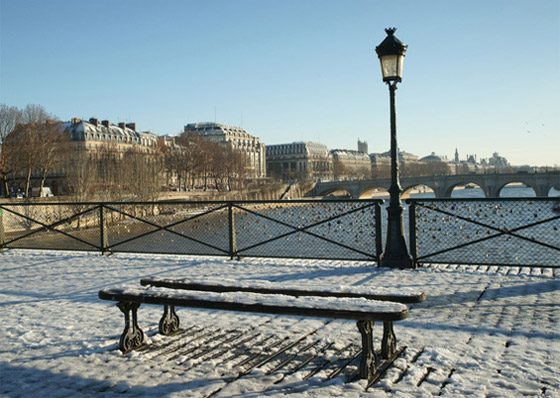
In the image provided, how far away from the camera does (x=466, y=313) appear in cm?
529

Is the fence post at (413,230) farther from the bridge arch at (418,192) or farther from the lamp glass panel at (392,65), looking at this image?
the bridge arch at (418,192)

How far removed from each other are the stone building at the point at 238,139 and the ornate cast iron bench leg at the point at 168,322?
101 m

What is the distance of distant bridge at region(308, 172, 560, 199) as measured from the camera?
192ft

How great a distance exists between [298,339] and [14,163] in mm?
44892

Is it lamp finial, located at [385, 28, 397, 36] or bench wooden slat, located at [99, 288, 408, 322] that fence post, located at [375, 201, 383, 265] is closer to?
lamp finial, located at [385, 28, 397, 36]

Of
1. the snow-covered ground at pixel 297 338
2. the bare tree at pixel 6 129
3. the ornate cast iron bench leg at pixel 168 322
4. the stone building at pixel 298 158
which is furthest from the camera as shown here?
the stone building at pixel 298 158

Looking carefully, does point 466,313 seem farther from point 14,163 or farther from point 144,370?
point 14,163

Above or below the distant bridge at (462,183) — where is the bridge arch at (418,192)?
below

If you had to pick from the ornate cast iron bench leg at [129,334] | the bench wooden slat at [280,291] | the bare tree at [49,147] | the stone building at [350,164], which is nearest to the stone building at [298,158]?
the stone building at [350,164]

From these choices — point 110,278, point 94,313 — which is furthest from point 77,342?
point 110,278

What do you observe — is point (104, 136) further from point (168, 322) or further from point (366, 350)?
point (366, 350)

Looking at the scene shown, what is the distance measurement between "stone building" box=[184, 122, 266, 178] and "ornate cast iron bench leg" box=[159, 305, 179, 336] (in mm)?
100657

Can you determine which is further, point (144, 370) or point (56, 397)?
point (144, 370)

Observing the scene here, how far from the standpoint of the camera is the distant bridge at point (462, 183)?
2307 inches
